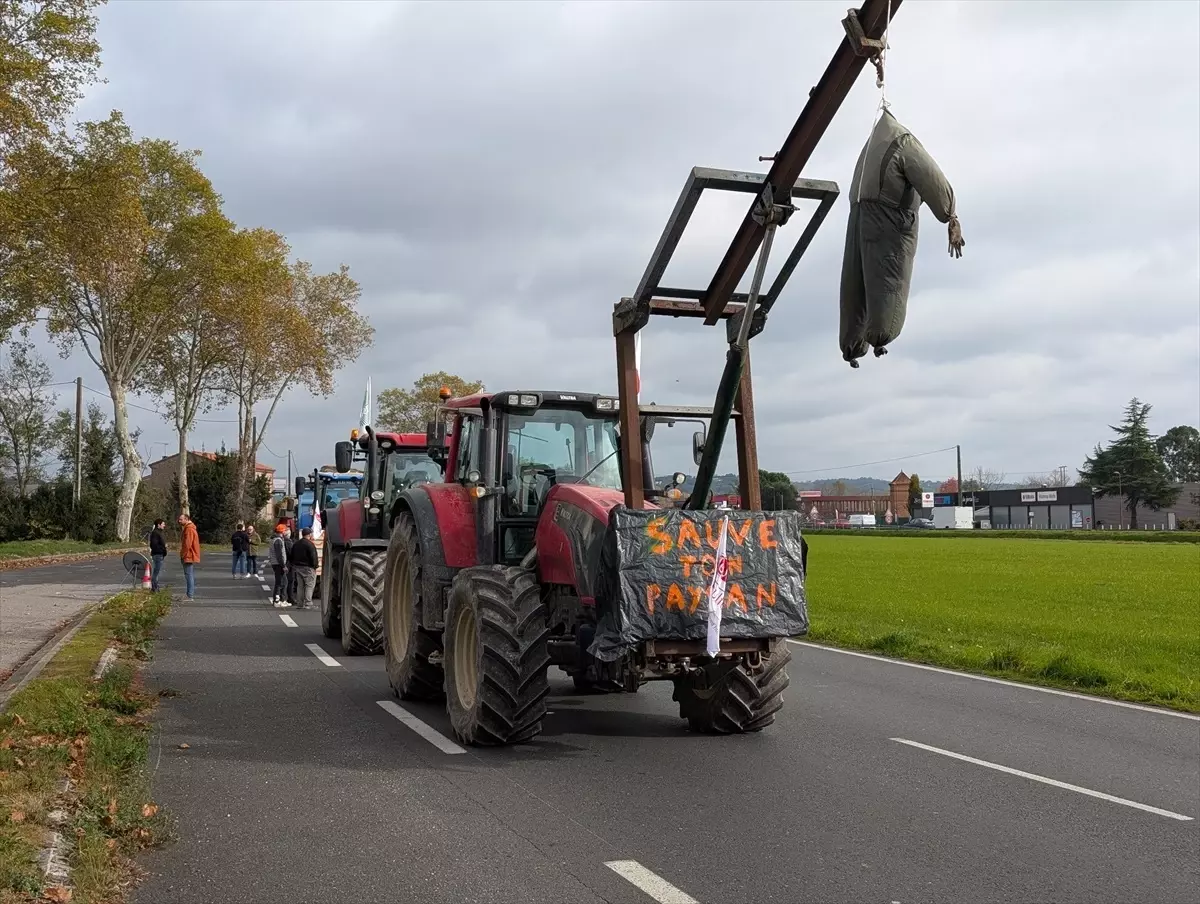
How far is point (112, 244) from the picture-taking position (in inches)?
1359

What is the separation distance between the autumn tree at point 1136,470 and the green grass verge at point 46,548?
89.4 meters


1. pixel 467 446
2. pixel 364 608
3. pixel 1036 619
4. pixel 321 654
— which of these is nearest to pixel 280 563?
pixel 321 654

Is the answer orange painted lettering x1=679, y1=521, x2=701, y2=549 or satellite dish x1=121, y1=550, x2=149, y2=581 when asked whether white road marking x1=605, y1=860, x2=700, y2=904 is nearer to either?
orange painted lettering x1=679, y1=521, x2=701, y2=549

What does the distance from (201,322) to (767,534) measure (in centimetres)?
4608

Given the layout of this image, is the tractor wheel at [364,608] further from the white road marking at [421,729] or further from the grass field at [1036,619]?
the grass field at [1036,619]

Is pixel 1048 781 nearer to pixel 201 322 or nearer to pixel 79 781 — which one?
pixel 79 781

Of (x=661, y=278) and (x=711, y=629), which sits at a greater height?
(x=661, y=278)

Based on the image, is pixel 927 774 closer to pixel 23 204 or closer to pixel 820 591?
pixel 820 591

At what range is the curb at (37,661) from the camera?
982cm

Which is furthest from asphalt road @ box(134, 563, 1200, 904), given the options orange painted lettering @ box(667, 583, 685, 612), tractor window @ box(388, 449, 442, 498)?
tractor window @ box(388, 449, 442, 498)

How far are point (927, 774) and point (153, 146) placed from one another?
141 feet

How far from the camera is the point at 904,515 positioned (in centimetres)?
15488

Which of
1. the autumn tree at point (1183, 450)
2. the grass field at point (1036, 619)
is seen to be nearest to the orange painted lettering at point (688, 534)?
the grass field at point (1036, 619)

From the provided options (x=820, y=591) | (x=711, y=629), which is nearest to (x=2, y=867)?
(x=711, y=629)
